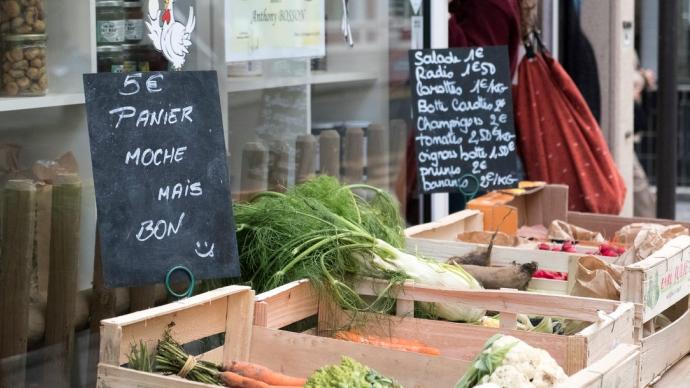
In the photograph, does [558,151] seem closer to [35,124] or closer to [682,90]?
[35,124]

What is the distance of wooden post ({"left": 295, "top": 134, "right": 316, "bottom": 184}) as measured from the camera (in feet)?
16.0

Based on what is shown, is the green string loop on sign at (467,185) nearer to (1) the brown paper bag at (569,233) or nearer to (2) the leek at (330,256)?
(1) the brown paper bag at (569,233)

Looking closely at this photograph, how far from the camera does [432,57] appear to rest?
187 inches

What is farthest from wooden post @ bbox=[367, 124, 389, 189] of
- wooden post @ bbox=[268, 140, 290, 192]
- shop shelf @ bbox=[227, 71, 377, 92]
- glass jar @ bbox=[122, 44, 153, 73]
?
glass jar @ bbox=[122, 44, 153, 73]

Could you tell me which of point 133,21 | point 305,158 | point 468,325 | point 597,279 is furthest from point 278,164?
point 468,325

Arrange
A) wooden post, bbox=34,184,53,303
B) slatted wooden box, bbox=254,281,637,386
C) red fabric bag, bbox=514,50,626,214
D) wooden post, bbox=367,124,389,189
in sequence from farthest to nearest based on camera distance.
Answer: red fabric bag, bbox=514,50,626,214
wooden post, bbox=367,124,389,189
wooden post, bbox=34,184,53,303
slatted wooden box, bbox=254,281,637,386

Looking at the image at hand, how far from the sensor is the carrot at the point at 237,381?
106 inches

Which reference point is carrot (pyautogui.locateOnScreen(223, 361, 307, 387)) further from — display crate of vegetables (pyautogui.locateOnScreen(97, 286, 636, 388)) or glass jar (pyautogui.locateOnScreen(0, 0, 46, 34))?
glass jar (pyautogui.locateOnScreen(0, 0, 46, 34))

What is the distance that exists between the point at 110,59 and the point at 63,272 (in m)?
0.72

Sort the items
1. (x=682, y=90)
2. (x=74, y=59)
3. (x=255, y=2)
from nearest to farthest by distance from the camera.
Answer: (x=74, y=59) < (x=255, y=2) < (x=682, y=90)

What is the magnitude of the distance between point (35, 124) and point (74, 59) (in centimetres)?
28

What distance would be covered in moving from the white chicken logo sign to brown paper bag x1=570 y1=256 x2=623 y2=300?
154cm

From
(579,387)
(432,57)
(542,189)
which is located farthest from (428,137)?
(579,387)

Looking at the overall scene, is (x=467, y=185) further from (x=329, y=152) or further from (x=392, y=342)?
(x=392, y=342)
